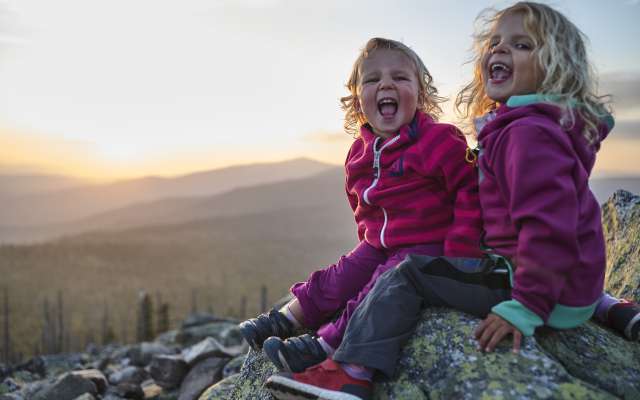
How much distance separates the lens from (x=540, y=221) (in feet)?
8.20

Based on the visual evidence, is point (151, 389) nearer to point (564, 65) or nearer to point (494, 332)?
point (494, 332)

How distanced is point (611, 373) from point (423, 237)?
4.10 feet

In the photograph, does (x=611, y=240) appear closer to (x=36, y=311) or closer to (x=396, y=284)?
(x=396, y=284)

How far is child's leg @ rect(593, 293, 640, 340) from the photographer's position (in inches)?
129

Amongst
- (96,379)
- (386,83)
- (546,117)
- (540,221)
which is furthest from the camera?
(96,379)

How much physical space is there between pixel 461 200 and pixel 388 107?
32.4 inches

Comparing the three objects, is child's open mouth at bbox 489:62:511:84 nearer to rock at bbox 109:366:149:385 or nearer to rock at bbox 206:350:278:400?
rock at bbox 206:350:278:400

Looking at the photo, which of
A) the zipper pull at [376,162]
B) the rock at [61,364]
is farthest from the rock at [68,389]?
the zipper pull at [376,162]

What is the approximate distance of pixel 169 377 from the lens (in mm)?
6781

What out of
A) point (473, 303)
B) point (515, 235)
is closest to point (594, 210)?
point (515, 235)

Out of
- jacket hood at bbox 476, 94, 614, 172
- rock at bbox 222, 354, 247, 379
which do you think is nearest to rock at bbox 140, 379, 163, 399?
rock at bbox 222, 354, 247, 379

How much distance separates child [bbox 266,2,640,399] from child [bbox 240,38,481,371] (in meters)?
0.21

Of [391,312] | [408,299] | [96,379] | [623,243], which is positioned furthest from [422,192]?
[96,379]

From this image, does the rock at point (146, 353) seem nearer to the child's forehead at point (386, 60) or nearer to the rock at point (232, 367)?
the rock at point (232, 367)
